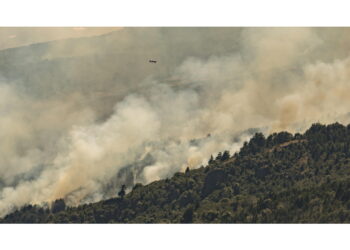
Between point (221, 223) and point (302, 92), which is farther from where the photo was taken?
point (302, 92)

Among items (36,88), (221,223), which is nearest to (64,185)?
(36,88)

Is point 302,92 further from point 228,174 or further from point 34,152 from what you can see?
point 34,152

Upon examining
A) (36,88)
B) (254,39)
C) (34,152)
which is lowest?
(34,152)
